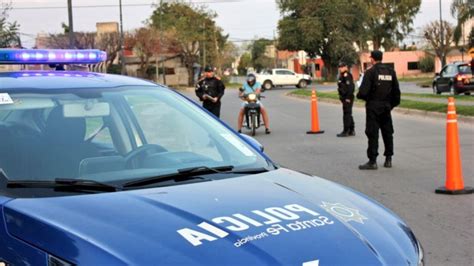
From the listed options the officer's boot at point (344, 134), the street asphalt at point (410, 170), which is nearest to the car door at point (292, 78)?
the street asphalt at point (410, 170)

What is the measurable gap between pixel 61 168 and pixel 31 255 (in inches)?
33.1

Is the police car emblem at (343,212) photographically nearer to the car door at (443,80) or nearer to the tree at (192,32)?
the car door at (443,80)

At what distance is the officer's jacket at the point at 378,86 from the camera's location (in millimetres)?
9508

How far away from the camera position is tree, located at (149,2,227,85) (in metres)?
67.3

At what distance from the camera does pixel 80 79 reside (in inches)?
148

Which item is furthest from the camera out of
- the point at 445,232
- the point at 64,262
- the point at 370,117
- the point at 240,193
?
the point at 370,117

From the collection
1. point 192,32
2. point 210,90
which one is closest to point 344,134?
point 210,90

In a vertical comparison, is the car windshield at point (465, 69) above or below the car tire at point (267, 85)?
above

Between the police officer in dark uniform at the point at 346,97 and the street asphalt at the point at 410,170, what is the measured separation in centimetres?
27

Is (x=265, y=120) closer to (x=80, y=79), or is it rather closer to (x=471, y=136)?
(x=471, y=136)

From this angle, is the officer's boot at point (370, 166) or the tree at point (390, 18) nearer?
the officer's boot at point (370, 166)

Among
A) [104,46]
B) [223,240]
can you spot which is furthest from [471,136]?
[104,46]

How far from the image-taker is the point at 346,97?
14.2 m

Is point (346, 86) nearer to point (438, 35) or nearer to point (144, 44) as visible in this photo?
point (144, 44)
